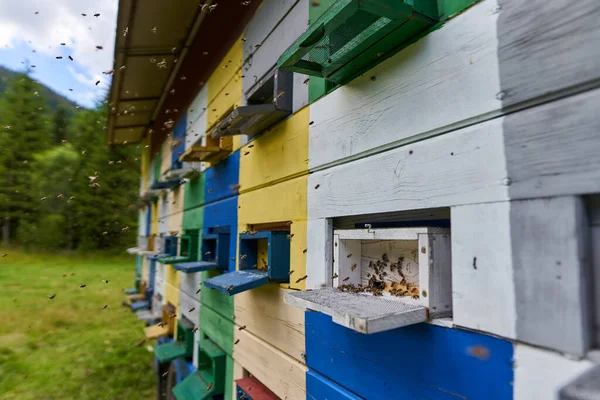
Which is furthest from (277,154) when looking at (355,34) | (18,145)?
(18,145)

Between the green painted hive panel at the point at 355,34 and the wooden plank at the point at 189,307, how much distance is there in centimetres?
265

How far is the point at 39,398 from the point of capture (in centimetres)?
450

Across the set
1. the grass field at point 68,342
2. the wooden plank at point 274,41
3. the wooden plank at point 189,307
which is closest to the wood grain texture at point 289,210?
the wooden plank at point 274,41

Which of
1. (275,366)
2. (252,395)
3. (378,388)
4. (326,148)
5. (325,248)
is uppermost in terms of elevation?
(326,148)

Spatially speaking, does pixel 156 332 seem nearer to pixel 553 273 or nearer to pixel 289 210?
pixel 289 210

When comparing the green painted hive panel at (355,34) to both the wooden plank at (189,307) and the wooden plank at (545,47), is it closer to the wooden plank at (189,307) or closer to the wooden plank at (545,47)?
the wooden plank at (545,47)

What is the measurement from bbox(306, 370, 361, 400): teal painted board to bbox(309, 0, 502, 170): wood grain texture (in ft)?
3.09

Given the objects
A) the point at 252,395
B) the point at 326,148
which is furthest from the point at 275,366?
the point at 326,148

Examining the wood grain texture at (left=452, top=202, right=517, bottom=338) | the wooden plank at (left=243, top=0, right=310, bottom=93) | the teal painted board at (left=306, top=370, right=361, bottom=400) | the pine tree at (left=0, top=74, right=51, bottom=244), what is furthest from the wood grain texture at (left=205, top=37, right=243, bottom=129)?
the pine tree at (left=0, top=74, right=51, bottom=244)

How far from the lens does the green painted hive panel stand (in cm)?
102

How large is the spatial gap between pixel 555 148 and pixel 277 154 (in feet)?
4.68

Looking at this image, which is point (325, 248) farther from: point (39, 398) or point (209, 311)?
point (39, 398)

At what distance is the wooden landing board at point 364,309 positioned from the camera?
91 cm

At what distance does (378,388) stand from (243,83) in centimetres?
216
